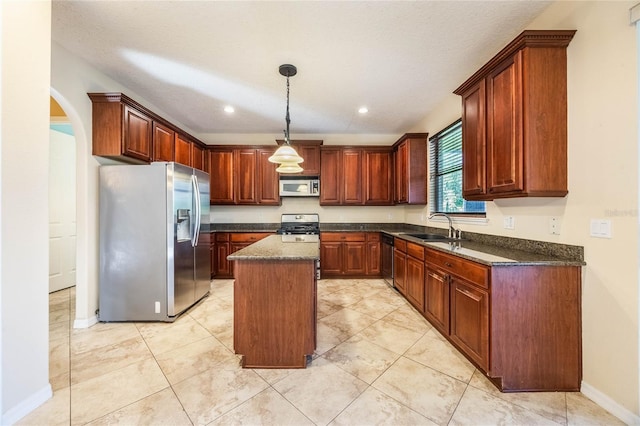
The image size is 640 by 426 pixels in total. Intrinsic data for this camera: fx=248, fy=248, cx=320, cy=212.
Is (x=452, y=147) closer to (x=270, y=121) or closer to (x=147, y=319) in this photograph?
(x=270, y=121)

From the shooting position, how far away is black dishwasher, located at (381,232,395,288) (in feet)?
13.0

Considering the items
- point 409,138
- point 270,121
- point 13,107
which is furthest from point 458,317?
point 270,121

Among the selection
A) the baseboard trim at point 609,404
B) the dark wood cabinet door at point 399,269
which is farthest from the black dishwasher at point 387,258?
the baseboard trim at point 609,404

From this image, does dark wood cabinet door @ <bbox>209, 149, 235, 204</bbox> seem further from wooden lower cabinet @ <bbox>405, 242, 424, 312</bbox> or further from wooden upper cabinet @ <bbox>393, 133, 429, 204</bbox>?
wooden lower cabinet @ <bbox>405, 242, 424, 312</bbox>

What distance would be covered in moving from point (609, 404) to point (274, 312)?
220 centimetres

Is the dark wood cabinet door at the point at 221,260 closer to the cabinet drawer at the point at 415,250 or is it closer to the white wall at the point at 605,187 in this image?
the cabinet drawer at the point at 415,250

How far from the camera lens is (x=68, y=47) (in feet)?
7.60

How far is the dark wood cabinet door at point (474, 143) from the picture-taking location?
2150 mm

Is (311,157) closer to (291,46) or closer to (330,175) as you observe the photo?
(330,175)

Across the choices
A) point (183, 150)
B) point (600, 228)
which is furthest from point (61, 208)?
point (600, 228)

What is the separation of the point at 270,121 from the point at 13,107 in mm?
3033

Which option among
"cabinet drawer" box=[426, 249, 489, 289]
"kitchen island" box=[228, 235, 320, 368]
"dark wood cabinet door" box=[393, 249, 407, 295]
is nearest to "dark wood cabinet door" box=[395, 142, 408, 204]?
"dark wood cabinet door" box=[393, 249, 407, 295]

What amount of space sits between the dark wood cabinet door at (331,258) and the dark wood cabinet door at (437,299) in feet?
6.19

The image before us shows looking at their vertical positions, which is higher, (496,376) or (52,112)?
(52,112)
